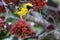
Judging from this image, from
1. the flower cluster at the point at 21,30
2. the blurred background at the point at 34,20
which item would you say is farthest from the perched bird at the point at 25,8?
the flower cluster at the point at 21,30

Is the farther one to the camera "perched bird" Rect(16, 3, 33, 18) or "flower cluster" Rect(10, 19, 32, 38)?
"perched bird" Rect(16, 3, 33, 18)

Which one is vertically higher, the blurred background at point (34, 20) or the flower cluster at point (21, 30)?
the blurred background at point (34, 20)

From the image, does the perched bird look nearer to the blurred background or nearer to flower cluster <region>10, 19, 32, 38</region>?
the blurred background

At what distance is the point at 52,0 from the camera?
4211 millimetres

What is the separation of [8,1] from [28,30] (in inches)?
9.3

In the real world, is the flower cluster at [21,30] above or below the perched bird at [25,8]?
below

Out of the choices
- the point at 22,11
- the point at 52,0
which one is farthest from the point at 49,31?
the point at 52,0

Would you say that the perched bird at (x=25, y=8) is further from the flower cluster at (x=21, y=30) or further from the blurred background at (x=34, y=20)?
the flower cluster at (x=21, y=30)

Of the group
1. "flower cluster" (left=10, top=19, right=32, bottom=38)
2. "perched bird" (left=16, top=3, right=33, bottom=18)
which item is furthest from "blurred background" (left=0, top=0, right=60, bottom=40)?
"flower cluster" (left=10, top=19, right=32, bottom=38)

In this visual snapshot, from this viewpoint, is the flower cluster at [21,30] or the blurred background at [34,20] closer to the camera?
the flower cluster at [21,30]

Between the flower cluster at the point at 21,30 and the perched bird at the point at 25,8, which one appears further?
the perched bird at the point at 25,8

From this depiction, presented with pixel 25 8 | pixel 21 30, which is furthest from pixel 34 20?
pixel 21 30

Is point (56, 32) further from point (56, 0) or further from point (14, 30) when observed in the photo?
point (56, 0)

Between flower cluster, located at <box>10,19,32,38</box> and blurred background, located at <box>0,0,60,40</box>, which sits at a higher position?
blurred background, located at <box>0,0,60,40</box>
